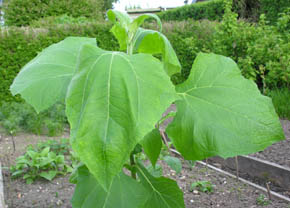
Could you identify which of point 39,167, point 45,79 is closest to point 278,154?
point 39,167

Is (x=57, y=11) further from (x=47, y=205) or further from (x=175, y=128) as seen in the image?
(x=175, y=128)

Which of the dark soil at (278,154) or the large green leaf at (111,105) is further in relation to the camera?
the dark soil at (278,154)

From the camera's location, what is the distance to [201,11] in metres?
14.0

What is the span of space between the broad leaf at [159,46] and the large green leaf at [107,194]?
0.51 meters

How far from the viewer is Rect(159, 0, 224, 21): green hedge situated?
12.8 metres

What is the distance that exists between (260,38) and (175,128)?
605 cm

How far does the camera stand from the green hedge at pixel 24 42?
24.5ft

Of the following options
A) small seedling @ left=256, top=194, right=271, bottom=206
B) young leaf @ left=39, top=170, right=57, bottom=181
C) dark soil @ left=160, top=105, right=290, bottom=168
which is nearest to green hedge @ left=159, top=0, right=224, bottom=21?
dark soil @ left=160, top=105, right=290, bottom=168

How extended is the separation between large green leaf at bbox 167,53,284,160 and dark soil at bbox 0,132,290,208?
1.53 meters

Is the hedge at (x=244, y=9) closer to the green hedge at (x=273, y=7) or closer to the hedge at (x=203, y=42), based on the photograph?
the green hedge at (x=273, y=7)

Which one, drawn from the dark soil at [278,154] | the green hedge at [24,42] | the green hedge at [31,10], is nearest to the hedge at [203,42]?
the green hedge at [24,42]

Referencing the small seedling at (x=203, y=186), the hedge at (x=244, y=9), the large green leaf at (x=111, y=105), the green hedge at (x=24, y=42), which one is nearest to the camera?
the large green leaf at (x=111, y=105)

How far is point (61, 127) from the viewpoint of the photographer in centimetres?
547

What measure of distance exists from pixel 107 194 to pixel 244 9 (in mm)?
10896
